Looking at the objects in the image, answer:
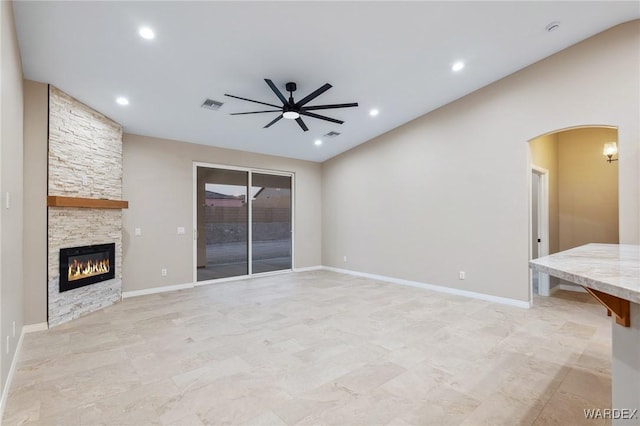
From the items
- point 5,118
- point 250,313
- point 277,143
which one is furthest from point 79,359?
point 277,143

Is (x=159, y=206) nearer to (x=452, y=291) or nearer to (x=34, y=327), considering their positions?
(x=34, y=327)

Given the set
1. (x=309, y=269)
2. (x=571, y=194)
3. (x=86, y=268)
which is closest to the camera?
(x=86, y=268)

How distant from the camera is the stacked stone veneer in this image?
3.84 meters

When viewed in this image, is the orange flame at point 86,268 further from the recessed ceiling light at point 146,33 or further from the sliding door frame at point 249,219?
the recessed ceiling light at point 146,33

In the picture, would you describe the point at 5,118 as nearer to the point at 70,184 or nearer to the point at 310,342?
the point at 70,184

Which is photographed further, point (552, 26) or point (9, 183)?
point (552, 26)

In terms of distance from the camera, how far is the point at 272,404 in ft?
7.02

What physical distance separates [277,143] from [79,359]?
4.85 metres

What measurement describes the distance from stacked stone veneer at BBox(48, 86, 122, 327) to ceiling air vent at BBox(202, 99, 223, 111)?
1640 millimetres

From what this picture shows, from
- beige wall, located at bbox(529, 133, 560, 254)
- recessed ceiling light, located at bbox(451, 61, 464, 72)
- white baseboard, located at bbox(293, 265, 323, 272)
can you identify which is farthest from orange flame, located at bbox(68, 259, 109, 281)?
beige wall, located at bbox(529, 133, 560, 254)

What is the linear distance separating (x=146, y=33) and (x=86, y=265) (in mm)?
3322

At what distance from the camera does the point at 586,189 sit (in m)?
5.41

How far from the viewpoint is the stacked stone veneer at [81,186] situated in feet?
12.6

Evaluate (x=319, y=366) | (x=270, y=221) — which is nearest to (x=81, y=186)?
(x=270, y=221)
